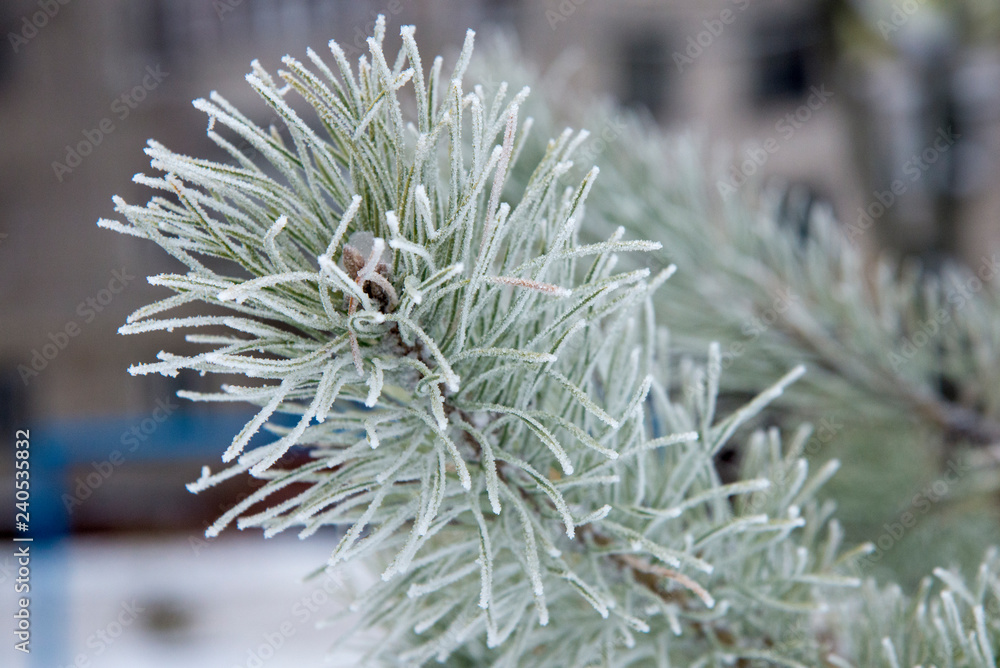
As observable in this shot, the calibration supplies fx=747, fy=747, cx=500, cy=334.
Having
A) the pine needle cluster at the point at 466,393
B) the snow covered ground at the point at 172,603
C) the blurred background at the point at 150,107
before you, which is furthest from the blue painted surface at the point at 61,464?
the pine needle cluster at the point at 466,393

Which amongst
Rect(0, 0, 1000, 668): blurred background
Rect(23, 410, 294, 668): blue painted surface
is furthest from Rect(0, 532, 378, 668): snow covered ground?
Rect(0, 0, 1000, 668): blurred background

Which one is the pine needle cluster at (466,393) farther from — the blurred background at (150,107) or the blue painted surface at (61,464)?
the blurred background at (150,107)

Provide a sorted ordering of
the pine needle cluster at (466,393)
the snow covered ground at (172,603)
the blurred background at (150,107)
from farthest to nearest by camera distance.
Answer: the blurred background at (150,107), the snow covered ground at (172,603), the pine needle cluster at (466,393)

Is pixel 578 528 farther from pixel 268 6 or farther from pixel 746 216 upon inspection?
pixel 268 6

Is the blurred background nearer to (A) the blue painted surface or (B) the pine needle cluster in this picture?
(A) the blue painted surface

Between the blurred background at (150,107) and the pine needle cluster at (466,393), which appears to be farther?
the blurred background at (150,107)

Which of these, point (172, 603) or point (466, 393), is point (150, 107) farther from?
point (466, 393)

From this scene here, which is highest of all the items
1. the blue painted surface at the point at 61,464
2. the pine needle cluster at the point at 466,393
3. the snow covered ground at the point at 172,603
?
the pine needle cluster at the point at 466,393

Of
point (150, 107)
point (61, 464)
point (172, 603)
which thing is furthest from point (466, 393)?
point (150, 107)

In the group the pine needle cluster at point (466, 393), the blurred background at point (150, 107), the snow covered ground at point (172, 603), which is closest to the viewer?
the pine needle cluster at point (466, 393)

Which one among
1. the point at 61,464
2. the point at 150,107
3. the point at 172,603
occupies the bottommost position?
the point at 172,603

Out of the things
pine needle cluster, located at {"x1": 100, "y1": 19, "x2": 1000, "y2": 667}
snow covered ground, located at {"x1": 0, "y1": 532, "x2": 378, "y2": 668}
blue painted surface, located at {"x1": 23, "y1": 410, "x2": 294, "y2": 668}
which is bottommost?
snow covered ground, located at {"x1": 0, "y1": 532, "x2": 378, "y2": 668}

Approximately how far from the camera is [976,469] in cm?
33

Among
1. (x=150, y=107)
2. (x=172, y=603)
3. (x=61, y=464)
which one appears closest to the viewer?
(x=172, y=603)
